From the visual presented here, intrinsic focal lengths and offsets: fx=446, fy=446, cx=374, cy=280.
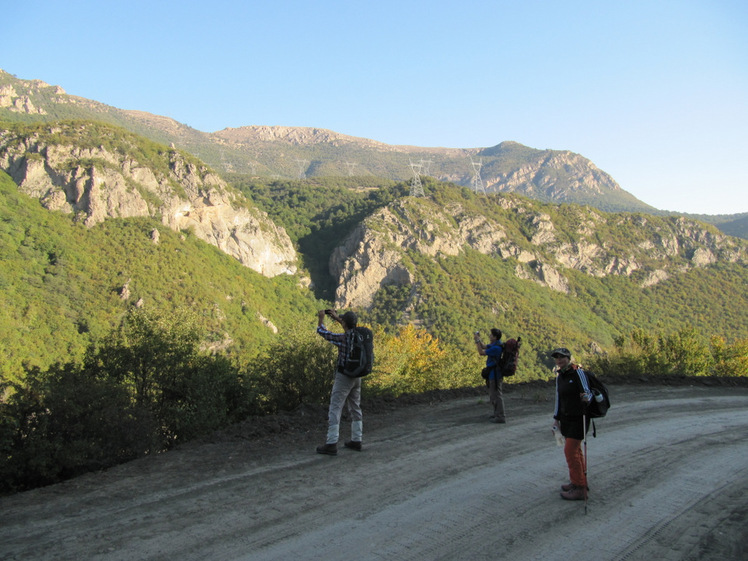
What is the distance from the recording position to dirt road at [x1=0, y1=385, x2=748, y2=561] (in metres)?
4.17

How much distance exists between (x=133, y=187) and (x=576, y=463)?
120365mm

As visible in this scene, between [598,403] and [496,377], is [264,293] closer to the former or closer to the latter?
[496,377]

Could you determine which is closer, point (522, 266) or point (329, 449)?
point (329, 449)

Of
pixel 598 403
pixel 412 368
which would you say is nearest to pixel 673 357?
pixel 412 368

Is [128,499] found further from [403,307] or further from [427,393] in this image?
[403,307]

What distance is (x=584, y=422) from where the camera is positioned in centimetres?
557

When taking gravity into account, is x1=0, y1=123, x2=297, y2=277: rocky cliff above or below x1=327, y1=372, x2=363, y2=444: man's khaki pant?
above

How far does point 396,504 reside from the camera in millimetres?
5145

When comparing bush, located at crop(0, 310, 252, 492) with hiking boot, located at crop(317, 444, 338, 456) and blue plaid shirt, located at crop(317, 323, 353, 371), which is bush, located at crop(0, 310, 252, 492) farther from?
blue plaid shirt, located at crop(317, 323, 353, 371)

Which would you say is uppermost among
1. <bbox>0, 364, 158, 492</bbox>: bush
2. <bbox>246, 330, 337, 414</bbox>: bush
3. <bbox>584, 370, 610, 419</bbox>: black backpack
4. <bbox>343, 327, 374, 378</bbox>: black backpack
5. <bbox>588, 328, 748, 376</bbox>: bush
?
<bbox>343, 327, 374, 378</bbox>: black backpack

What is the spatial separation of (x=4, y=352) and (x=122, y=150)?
7403 cm

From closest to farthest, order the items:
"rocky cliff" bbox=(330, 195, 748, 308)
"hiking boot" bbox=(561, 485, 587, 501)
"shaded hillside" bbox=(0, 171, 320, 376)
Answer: "hiking boot" bbox=(561, 485, 587, 501) → "shaded hillside" bbox=(0, 171, 320, 376) → "rocky cliff" bbox=(330, 195, 748, 308)

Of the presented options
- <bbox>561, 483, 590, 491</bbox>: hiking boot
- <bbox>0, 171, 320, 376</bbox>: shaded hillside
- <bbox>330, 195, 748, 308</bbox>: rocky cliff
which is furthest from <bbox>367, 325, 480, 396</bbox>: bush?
<bbox>330, 195, 748, 308</bbox>: rocky cliff

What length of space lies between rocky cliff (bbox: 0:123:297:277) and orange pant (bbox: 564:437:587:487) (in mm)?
109657
